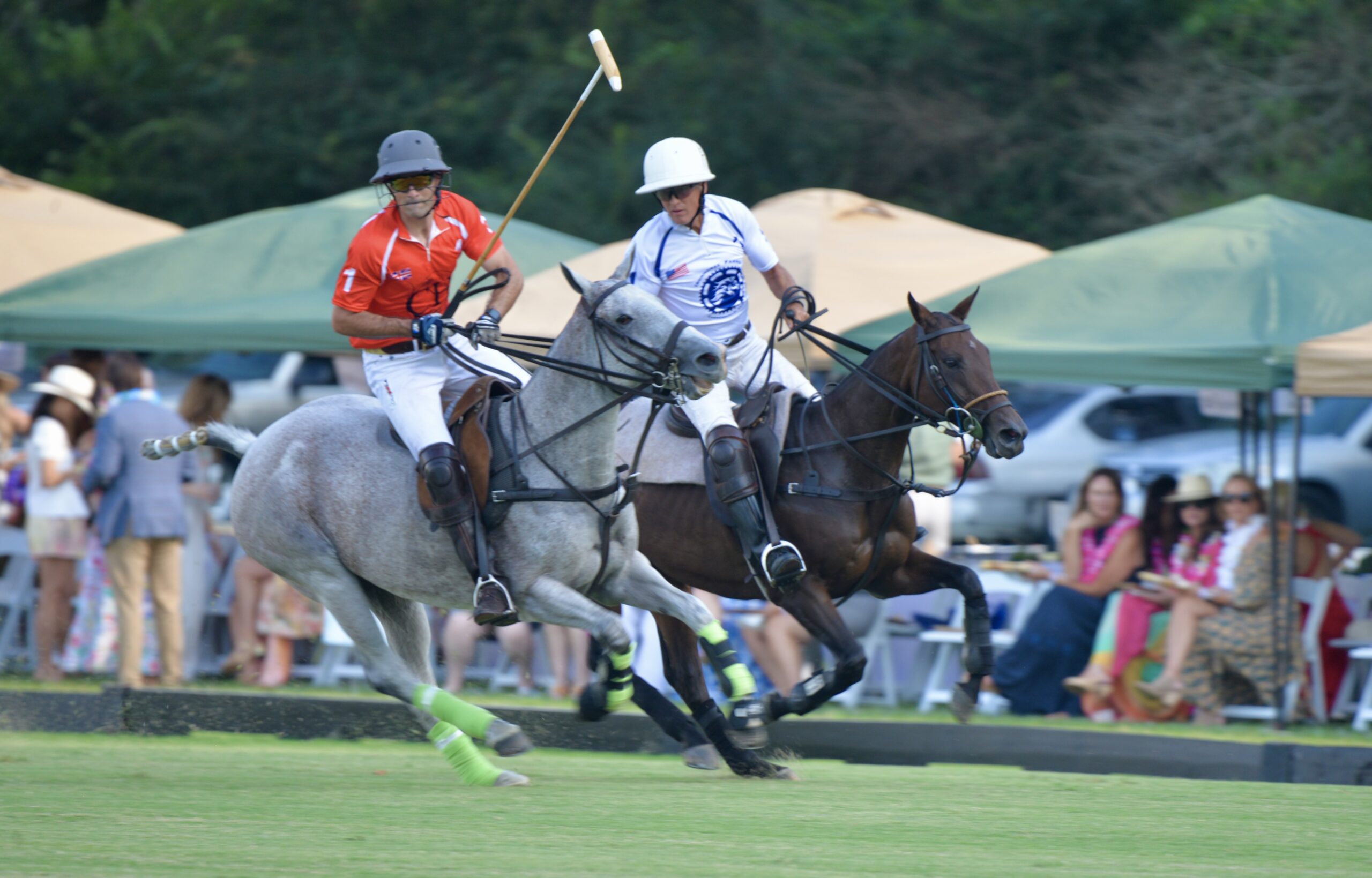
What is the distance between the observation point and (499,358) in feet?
24.3

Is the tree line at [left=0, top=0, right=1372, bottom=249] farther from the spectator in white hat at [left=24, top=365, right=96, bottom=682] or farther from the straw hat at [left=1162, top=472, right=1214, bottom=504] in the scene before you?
the spectator in white hat at [left=24, top=365, right=96, bottom=682]

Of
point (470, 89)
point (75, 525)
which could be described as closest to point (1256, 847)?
point (75, 525)

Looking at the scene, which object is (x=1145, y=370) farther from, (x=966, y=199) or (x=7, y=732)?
(x=966, y=199)

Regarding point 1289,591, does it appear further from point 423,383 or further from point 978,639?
point 423,383

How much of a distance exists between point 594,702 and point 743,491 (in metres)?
1.18

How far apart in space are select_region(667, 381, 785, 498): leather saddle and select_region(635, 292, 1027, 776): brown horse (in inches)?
2.7

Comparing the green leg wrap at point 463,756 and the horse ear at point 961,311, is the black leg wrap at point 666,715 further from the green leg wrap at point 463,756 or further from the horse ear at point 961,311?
the horse ear at point 961,311

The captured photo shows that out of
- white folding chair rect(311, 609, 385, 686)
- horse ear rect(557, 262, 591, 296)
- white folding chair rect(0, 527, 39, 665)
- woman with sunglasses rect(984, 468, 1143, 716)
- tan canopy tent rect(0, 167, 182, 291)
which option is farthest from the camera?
tan canopy tent rect(0, 167, 182, 291)

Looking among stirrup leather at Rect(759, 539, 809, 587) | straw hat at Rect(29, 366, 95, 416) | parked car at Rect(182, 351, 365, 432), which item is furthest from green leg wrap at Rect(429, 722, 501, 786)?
parked car at Rect(182, 351, 365, 432)

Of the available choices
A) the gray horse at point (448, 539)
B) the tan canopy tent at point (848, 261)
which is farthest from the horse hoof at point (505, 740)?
the tan canopy tent at point (848, 261)

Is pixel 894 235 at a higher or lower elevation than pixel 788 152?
lower

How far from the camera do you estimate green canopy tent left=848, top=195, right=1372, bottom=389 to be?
9.91 m

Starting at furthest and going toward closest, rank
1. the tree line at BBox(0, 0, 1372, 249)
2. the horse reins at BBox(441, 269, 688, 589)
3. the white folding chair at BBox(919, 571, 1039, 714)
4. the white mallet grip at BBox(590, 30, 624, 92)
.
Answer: the tree line at BBox(0, 0, 1372, 249), the white folding chair at BBox(919, 571, 1039, 714), the white mallet grip at BBox(590, 30, 624, 92), the horse reins at BBox(441, 269, 688, 589)

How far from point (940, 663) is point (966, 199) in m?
10.4
